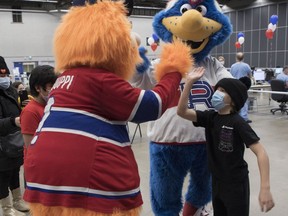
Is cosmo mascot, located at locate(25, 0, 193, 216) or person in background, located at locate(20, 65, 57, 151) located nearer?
cosmo mascot, located at locate(25, 0, 193, 216)

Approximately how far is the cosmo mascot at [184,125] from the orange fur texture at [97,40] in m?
0.68

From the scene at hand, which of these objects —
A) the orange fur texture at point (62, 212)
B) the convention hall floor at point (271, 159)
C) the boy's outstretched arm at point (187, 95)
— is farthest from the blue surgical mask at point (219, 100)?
the convention hall floor at point (271, 159)

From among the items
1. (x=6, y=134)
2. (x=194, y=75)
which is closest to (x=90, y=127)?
(x=194, y=75)

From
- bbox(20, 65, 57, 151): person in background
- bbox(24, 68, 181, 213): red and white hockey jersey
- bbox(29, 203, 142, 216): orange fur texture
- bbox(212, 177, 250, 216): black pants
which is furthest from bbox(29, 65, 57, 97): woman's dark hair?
bbox(212, 177, 250, 216): black pants

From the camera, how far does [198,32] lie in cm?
218

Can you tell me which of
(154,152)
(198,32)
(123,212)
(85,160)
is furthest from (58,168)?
(198,32)

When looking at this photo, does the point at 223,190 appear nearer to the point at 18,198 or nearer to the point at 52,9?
the point at 18,198

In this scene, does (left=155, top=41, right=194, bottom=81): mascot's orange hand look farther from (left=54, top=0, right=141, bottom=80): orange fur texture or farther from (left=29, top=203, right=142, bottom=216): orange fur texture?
(left=29, top=203, right=142, bottom=216): orange fur texture

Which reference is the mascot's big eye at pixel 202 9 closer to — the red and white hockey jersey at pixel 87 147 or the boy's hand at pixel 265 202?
the red and white hockey jersey at pixel 87 147

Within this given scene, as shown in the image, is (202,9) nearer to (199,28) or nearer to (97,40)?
(199,28)

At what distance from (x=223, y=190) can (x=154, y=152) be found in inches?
20.8

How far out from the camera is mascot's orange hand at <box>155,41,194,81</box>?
160 cm

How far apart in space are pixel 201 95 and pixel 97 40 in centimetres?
102

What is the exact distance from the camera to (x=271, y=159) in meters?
4.51
